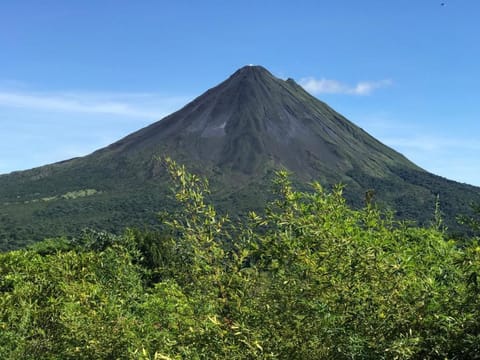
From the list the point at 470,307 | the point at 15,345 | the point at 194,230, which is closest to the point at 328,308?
the point at 470,307

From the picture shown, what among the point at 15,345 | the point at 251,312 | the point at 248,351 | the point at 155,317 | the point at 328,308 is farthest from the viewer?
the point at 15,345

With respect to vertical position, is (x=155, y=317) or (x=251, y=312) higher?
(x=251, y=312)

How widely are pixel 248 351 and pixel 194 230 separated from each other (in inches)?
85.1

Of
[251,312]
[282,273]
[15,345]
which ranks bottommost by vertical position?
[15,345]

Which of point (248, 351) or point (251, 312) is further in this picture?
point (251, 312)

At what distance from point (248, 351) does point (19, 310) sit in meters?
9.45

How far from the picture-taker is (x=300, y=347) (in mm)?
6891

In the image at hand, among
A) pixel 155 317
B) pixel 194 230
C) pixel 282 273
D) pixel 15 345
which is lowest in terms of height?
pixel 15 345

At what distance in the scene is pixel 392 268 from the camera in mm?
6988

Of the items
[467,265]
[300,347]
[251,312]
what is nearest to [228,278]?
[251,312]

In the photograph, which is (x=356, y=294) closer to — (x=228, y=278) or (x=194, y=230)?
(x=228, y=278)

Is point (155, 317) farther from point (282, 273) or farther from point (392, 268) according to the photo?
point (392, 268)

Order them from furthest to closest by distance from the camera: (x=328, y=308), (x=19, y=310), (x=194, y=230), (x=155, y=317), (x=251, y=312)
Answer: (x=19, y=310) → (x=155, y=317) → (x=194, y=230) → (x=251, y=312) → (x=328, y=308)

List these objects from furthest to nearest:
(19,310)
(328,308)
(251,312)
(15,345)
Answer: (19,310), (15,345), (251,312), (328,308)
